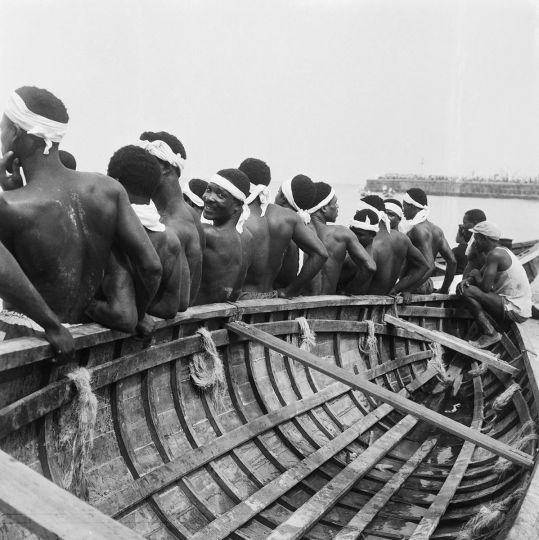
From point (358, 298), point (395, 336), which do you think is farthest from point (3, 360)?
point (395, 336)

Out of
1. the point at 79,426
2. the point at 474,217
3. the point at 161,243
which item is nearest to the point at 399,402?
the point at 161,243

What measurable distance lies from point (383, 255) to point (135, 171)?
4.37 metres

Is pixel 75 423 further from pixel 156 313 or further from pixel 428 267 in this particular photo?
pixel 428 267

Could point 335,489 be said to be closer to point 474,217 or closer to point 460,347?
point 460,347

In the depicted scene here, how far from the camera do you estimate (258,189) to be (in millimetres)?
5973

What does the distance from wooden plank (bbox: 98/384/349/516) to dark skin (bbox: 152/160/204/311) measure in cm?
93

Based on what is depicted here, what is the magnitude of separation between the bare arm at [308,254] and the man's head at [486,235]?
2910 mm

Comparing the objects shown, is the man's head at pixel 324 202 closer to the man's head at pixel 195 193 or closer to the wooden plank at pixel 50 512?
the man's head at pixel 195 193

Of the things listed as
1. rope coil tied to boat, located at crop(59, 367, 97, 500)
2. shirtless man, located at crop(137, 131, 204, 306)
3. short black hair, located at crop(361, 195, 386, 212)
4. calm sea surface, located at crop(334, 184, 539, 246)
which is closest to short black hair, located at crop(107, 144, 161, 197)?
shirtless man, located at crop(137, 131, 204, 306)

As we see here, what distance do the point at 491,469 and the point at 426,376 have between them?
280 centimetres

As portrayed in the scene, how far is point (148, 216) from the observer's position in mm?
3947

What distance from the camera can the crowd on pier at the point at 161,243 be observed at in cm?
315

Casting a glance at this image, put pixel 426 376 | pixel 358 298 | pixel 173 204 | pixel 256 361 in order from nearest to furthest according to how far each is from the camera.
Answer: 1. pixel 173 204
2. pixel 256 361
3. pixel 358 298
4. pixel 426 376

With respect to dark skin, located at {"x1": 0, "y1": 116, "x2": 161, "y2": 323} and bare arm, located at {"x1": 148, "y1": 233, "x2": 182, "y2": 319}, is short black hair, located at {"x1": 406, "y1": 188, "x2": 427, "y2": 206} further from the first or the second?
dark skin, located at {"x1": 0, "y1": 116, "x2": 161, "y2": 323}
